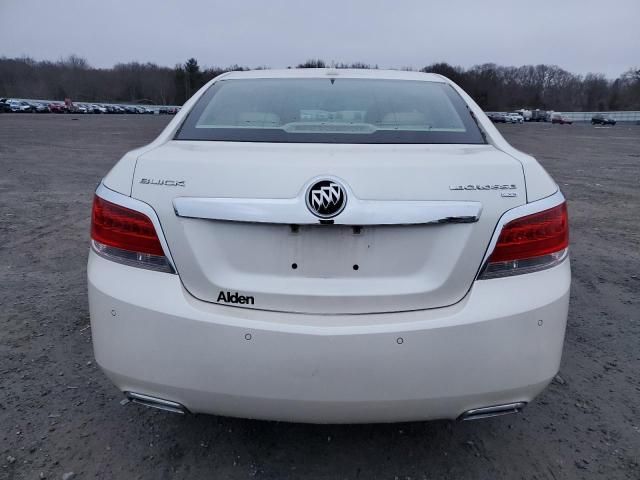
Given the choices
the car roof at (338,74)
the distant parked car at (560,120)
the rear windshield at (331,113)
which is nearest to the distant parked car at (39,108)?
the distant parked car at (560,120)

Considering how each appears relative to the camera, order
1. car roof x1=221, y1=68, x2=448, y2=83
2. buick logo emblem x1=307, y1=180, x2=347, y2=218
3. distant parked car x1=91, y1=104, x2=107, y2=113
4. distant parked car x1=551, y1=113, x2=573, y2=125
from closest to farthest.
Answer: buick logo emblem x1=307, y1=180, x2=347, y2=218 < car roof x1=221, y1=68, x2=448, y2=83 < distant parked car x1=551, y1=113, x2=573, y2=125 < distant parked car x1=91, y1=104, x2=107, y2=113

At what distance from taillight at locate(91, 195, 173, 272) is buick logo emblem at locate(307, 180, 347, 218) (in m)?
0.56

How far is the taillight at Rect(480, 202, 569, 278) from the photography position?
69.4 inches

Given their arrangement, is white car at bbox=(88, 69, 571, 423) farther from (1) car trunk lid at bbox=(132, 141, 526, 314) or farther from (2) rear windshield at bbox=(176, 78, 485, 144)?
(2) rear windshield at bbox=(176, 78, 485, 144)

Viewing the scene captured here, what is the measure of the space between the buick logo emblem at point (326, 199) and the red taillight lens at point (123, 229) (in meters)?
0.57

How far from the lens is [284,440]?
2.34 m

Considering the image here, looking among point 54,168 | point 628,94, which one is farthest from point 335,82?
point 628,94

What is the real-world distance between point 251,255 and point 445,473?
1.27 meters

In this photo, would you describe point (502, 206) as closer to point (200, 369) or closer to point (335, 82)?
point (200, 369)

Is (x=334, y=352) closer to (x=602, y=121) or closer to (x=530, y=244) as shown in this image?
(x=530, y=244)

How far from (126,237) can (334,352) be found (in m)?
0.85

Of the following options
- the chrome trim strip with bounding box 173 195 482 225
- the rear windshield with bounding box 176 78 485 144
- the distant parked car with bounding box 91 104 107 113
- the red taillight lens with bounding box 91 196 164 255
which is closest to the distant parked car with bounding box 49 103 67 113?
the distant parked car with bounding box 91 104 107 113

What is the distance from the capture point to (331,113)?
258cm

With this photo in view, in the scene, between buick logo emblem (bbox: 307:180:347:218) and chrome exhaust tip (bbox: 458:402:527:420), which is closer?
buick logo emblem (bbox: 307:180:347:218)
